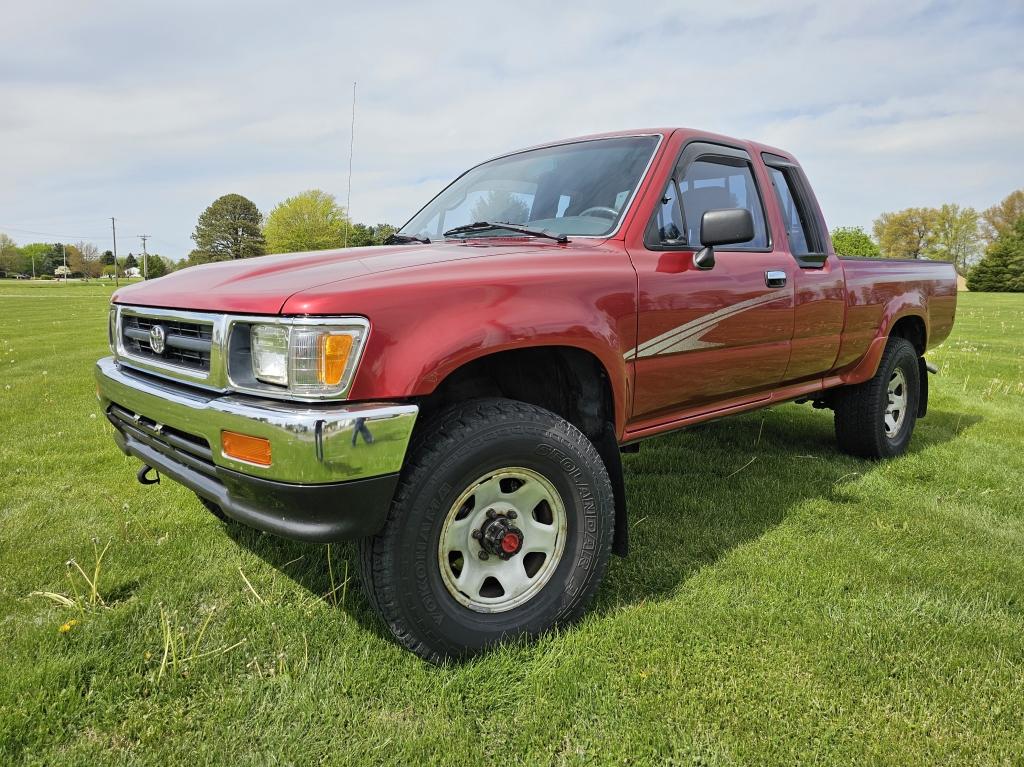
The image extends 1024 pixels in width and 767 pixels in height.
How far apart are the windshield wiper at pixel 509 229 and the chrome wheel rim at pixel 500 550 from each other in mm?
1041

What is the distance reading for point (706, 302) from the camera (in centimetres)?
296

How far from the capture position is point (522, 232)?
2947mm

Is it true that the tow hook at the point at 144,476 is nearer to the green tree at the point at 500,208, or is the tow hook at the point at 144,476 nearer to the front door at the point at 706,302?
the green tree at the point at 500,208

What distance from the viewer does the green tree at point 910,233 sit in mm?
68562

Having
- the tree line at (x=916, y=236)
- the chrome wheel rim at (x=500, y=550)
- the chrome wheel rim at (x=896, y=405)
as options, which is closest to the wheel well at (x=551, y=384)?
the chrome wheel rim at (x=500, y=550)

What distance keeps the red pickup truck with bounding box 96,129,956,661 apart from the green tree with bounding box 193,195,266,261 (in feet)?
236

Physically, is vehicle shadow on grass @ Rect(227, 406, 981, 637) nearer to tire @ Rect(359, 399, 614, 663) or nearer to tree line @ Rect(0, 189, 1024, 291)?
tire @ Rect(359, 399, 614, 663)

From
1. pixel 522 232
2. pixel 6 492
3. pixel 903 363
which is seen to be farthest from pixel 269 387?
pixel 903 363

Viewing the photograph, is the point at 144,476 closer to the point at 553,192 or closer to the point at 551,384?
the point at 551,384

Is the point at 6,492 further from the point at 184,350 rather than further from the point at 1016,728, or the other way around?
the point at 1016,728

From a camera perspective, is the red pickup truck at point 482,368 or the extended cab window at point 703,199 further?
the extended cab window at point 703,199

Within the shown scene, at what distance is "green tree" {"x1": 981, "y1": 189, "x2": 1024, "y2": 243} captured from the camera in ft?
213

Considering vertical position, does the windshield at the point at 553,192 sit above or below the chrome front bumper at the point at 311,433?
above

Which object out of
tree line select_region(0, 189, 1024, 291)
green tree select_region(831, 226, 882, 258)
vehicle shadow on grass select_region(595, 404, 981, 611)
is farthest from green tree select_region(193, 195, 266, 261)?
vehicle shadow on grass select_region(595, 404, 981, 611)
